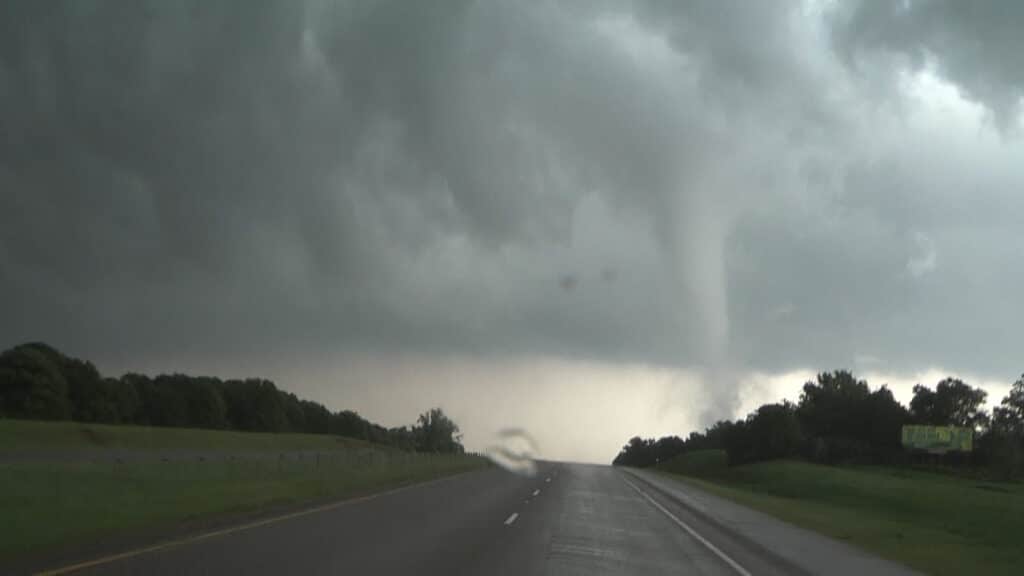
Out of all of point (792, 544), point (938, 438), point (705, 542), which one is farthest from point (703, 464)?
point (705, 542)

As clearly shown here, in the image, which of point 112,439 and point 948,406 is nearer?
point 112,439

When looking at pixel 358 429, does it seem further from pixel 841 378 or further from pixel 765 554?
pixel 765 554

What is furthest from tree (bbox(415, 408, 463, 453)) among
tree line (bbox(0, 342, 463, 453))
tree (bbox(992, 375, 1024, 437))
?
tree (bbox(992, 375, 1024, 437))

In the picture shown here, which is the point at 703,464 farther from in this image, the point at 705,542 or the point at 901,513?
the point at 705,542

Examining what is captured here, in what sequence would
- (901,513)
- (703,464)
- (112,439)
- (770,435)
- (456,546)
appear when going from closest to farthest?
(456,546)
(901,513)
(112,439)
(770,435)
(703,464)

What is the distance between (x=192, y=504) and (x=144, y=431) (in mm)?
53591

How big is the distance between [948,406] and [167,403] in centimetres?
10253

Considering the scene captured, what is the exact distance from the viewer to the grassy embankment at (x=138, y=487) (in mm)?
16500

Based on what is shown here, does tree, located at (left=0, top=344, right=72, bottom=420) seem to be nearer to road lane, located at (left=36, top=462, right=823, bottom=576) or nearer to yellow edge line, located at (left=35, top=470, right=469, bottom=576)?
road lane, located at (left=36, top=462, right=823, bottom=576)

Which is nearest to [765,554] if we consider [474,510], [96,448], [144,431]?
[474,510]

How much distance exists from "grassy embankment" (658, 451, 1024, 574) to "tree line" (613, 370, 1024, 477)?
1034cm

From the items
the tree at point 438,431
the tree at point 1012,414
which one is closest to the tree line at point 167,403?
the tree at point 438,431

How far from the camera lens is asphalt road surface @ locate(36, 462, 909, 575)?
13672mm

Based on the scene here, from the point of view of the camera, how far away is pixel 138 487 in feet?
81.1
